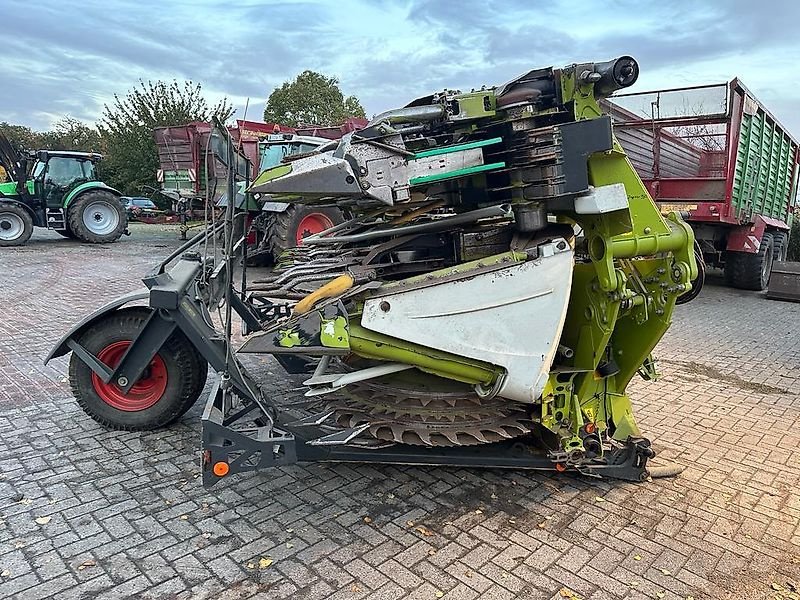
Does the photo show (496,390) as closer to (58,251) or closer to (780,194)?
(780,194)

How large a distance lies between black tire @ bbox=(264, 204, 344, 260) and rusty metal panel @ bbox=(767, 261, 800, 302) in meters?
7.37

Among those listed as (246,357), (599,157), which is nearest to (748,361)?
(599,157)

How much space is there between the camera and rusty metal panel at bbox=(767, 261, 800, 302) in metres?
10.3

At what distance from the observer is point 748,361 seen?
6516mm

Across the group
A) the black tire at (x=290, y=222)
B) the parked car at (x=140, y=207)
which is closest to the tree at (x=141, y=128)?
the parked car at (x=140, y=207)

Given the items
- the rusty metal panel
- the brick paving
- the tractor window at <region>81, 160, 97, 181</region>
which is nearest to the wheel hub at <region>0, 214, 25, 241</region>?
the tractor window at <region>81, 160, 97, 181</region>

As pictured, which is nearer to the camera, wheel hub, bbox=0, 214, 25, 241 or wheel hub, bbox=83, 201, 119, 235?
wheel hub, bbox=0, 214, 25, 241

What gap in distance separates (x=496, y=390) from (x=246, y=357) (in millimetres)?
3346

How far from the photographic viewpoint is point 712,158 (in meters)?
9.35

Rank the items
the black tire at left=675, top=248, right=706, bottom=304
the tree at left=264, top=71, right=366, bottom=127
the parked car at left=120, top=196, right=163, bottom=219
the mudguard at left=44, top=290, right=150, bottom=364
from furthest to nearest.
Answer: the tree at left=264, top=71, right=366, bottom=127, the parked car at left=120, top=196, right=163, bottom=219, the mudguard at left=44, top=290, right=150, bottom=364, the black tire at left=675, top=248, right=706, bottom=304

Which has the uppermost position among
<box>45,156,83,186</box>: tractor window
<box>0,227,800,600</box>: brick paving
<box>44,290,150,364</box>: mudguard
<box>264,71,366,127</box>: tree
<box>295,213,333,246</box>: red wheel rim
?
<box>264,71,366,127</box>: tree

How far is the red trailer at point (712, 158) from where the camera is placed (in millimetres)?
8961

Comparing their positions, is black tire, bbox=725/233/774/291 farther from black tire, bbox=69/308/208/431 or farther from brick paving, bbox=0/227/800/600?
black tire, bbox=69/308/208/431

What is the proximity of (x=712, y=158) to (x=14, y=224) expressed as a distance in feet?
48.9
